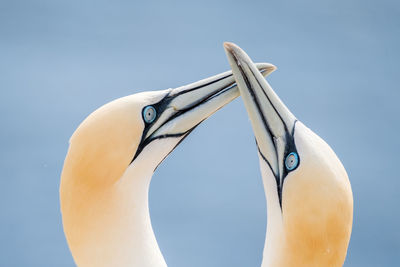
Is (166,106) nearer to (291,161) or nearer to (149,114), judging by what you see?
(149,114)

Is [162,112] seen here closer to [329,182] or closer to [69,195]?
[69,195]

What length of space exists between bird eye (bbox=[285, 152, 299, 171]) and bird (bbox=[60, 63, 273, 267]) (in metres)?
1.16

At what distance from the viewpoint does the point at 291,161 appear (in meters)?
7.63

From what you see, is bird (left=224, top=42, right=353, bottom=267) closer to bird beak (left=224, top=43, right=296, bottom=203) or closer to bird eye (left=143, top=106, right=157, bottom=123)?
bird beak (left=224, top=43, right=296, bottom=203)

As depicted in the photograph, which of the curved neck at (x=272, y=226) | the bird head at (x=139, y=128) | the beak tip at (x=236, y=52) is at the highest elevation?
the beak tip at (x=236, y=52)

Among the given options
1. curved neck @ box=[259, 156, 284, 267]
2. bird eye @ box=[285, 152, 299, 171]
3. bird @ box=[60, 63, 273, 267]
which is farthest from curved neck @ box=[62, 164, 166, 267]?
bird eye @ box=[285, 152, 299, 171]

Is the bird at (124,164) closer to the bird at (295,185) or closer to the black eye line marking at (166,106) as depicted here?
the black eye line marking at (166,106)

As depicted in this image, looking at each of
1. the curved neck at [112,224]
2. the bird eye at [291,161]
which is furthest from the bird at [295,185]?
the curved neck at [112,224]

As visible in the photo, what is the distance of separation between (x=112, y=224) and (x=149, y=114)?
1.10m

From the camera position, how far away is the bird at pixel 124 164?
8.00 meters

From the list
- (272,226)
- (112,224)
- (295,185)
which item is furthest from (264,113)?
(112,224)

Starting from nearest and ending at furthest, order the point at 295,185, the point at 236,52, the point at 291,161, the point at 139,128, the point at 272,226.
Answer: the point at 295,185
the point at 291,161
the point at 272,226
the point at 236,52
the point at 139,128

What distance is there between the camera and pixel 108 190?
8.14 metres

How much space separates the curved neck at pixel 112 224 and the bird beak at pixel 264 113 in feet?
4.03
